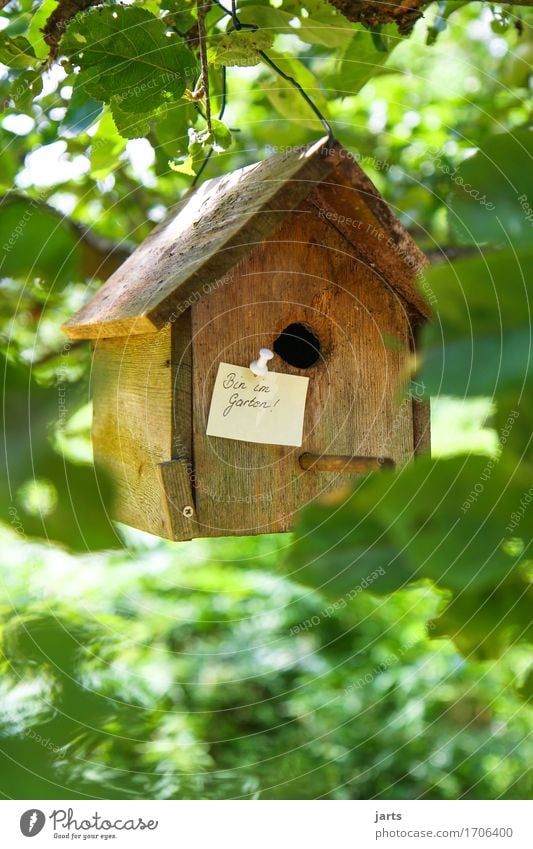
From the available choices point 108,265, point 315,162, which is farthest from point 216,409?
point 108,265

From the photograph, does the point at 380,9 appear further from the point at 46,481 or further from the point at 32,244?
the point at 46,481

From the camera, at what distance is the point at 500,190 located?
0.43m

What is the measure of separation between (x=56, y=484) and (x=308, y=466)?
892mm

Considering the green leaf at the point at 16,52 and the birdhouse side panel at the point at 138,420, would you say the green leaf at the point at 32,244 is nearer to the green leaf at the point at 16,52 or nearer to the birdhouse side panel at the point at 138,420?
the birdhouse side panel at the point at 138,420

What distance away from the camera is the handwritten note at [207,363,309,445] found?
4.00 feet

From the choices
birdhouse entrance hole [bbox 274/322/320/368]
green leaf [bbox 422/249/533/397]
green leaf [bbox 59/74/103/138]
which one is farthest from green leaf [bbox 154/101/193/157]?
green leaf [bbox 422/249/533/397]

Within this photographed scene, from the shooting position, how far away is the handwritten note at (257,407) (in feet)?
4.00

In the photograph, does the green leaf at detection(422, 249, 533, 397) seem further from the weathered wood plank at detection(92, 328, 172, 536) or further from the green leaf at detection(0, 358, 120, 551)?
the weathered wood plank at detection(92, 328, 172, 536)

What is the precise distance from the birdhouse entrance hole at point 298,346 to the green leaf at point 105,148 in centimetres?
40

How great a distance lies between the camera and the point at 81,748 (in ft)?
4.90

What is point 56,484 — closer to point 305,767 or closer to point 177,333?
point 177,333

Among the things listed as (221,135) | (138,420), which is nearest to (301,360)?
(138,420)
